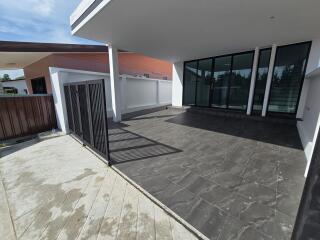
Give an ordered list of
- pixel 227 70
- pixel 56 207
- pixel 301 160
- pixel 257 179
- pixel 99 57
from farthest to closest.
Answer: pixel 99 57
pixel 227 70
pixel 301 160
pixel 257 179
pixel 56 207

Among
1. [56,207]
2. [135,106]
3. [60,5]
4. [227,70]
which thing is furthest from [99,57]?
[56,207]

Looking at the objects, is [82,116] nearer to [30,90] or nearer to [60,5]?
[60,5]

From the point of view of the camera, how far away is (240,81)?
6.61 meters

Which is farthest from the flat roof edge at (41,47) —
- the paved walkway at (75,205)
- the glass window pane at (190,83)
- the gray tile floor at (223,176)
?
the paved walkway at (75,205)

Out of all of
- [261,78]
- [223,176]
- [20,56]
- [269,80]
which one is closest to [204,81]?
[261,78]

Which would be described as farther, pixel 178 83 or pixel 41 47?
pixel 178 83

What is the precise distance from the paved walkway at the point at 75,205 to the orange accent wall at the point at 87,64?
6.01 metres

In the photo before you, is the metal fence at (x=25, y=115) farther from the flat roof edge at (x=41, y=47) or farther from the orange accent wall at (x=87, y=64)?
the orange accent wall at (x=87, y=64)

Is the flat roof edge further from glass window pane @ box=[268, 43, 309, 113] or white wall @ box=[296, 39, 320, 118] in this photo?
white wall @ box=[296, 39, 320, 118]

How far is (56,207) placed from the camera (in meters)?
1.77

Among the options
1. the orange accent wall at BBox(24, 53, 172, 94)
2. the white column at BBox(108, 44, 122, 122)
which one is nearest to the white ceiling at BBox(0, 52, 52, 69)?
the orange accent wall at BBox(24, 53, 172, 94)

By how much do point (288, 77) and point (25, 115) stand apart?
9.27 metres

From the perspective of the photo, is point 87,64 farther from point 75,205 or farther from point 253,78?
point 253,78

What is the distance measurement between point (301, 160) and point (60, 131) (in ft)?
21.1
